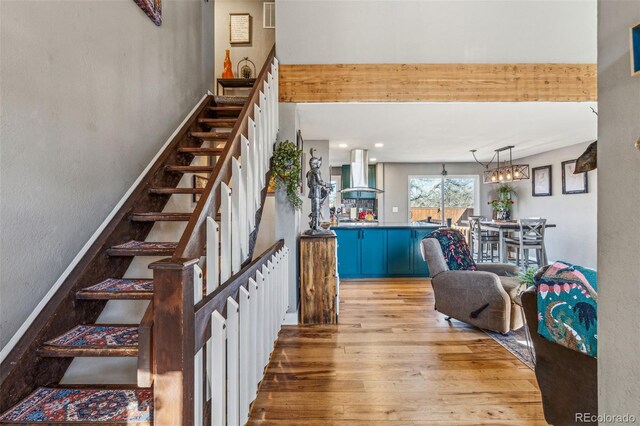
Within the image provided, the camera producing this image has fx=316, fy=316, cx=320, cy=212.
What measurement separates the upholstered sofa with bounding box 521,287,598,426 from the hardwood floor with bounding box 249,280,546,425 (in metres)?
0.37

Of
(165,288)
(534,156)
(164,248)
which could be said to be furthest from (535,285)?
(534,156)

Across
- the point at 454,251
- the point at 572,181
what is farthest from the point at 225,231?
the point at 572,181

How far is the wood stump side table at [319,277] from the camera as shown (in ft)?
11.2

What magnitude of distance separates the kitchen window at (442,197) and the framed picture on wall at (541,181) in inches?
57.9

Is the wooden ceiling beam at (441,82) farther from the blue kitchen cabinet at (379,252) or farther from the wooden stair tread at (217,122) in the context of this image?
the blue kitchen cabinet at (379,252)

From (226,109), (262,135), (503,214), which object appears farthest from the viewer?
(503,214)

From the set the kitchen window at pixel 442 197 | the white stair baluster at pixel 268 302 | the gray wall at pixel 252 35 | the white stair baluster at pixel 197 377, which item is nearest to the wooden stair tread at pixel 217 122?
the white stair baluster at pixel 268 302

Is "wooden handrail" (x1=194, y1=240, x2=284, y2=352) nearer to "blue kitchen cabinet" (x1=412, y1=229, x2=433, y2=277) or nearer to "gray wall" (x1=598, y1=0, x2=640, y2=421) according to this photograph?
"gray wall" (x1=598, y1=0, x2=640, y2=421)

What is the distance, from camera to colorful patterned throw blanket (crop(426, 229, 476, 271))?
11.4 ft

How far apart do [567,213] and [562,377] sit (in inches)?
231

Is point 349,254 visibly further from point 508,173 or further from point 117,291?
point 117,291

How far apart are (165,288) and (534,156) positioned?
8301 mm

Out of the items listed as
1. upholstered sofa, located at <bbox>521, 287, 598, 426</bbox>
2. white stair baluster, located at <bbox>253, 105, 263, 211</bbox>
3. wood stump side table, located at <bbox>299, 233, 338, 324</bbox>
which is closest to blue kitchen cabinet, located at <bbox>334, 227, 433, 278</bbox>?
wood stump side table, located at <bbox>299, 233, 338, 324</bbox>

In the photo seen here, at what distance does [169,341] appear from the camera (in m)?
0.98
